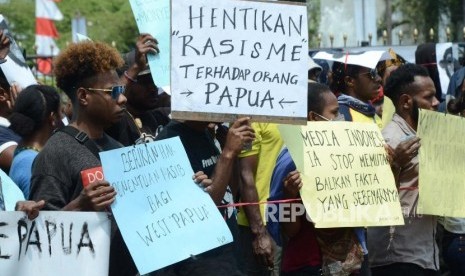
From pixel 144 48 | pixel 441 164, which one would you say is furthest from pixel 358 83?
pixel 144 48

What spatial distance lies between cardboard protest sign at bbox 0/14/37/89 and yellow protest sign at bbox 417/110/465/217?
285 centimetres

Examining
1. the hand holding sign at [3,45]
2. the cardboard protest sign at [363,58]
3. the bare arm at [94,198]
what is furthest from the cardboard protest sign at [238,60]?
the cardboard protest sign at [363,58]

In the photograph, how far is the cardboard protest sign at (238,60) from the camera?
6.08 m

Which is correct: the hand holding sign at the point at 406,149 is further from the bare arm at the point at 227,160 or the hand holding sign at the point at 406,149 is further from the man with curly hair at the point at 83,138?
the man with curly hair at the point at 83,138

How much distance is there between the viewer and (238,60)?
6270 mm

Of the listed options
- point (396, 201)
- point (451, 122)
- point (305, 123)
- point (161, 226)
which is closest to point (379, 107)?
point (451, 122)

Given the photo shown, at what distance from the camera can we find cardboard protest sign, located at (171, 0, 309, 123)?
20.0ft

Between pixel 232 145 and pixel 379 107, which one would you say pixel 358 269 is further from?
pixel 379 107

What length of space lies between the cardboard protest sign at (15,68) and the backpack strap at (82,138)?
7.51 feet

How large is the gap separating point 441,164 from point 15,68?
10.1 ft

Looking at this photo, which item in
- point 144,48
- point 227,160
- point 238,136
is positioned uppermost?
point 144,48

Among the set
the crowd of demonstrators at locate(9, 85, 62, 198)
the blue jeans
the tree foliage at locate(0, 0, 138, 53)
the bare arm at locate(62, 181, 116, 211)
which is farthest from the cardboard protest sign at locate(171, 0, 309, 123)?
the tree foliage at locate(0, 0, 138, 53)

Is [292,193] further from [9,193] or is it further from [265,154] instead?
[9,193]

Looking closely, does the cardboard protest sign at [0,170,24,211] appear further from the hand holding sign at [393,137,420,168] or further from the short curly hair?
the hand holding sign at [393,137,420,168]
